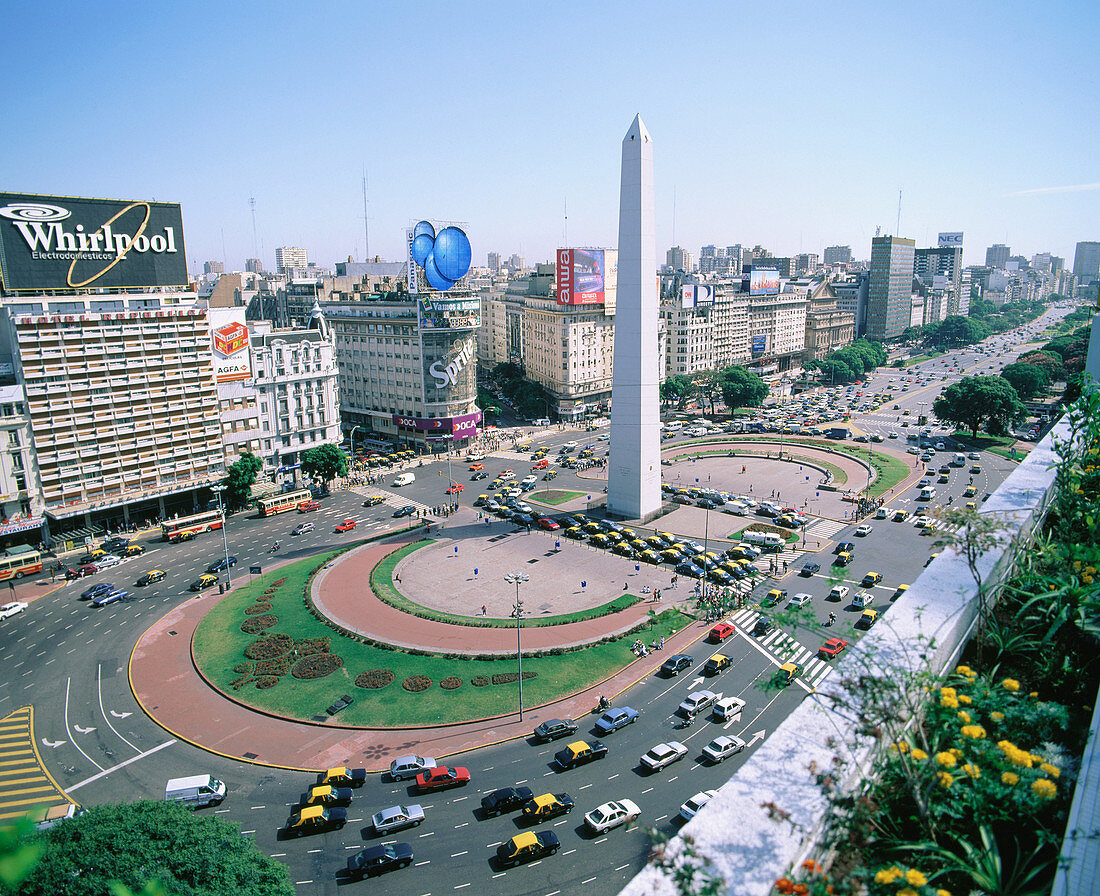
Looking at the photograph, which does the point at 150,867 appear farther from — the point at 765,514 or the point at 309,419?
the point at 309,419

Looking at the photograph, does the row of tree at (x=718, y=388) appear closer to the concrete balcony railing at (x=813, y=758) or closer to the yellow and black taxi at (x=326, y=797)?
the yellow and black taxi at (x=326, y=797)

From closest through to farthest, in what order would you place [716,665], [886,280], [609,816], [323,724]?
[609,816]
[323,724]
[716,665]
[886,280]

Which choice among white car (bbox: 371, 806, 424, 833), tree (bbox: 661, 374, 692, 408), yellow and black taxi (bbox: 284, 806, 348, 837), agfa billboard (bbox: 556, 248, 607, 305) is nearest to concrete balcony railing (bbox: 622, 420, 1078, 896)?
white car (bbox: 371, 806, 424, 833)

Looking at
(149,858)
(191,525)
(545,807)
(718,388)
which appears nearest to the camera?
(149,858)

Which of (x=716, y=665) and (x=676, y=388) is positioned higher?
(x=676, y=388)

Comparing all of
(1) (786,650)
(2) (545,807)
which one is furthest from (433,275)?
(2) (545,807)

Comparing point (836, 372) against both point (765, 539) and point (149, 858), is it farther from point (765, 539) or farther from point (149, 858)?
point (149, 858)
